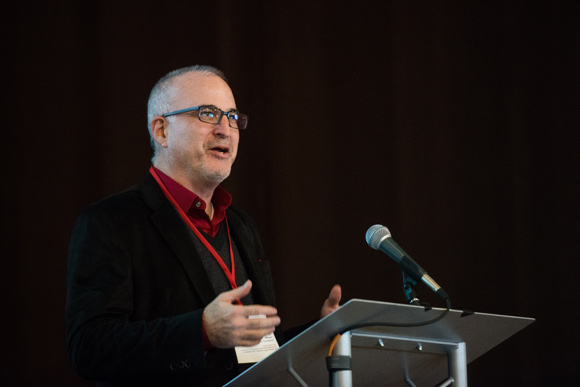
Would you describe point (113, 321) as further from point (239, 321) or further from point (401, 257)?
point (401, 257)

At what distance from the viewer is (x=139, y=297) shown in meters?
2.00

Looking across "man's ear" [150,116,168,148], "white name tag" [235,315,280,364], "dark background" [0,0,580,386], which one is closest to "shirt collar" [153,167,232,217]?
"man's ear" [150,116,168,148]

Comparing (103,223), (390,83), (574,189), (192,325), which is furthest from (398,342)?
(574,189)

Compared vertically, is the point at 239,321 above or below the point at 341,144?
below

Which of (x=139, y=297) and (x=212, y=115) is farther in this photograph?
(x=212, y=115)

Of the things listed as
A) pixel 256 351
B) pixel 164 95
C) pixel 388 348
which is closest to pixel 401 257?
pixel 388 348

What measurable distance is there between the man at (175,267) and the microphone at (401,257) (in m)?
0.35

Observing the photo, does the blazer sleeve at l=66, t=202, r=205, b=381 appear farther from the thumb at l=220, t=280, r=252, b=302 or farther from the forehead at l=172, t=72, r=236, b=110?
the forehead at l=172, t=72, r=236, b=110

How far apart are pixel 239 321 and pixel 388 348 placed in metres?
0.38

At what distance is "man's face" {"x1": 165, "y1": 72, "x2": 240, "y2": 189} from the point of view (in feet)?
7.67

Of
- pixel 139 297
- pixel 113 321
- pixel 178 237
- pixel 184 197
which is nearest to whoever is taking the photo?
pixel 113 321

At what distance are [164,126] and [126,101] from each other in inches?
28.7

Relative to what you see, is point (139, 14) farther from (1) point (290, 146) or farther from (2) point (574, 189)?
(2) point (574, 189)

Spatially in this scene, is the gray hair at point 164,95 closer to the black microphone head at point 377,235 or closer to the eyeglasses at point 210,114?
the eyeglasses at point 210,114
